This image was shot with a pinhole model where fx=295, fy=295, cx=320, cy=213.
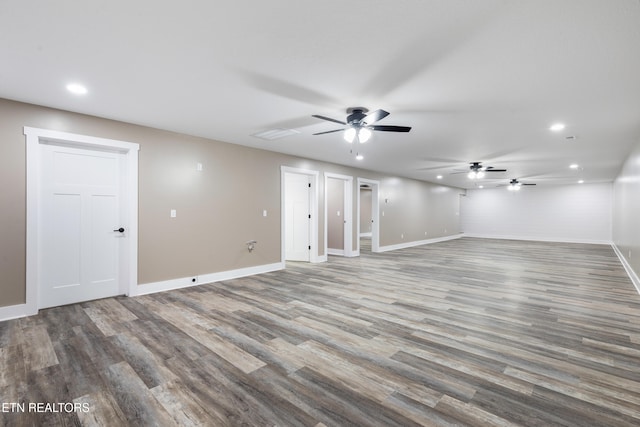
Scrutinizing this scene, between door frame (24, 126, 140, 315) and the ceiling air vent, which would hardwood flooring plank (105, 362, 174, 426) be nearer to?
door frame (24, 126, 140, 315)

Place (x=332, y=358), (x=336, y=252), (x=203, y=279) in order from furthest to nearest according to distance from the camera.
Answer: (x=336, y=252) < (x=203, y=279) < (x=332, y=358)

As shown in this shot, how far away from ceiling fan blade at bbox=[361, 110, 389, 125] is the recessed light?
3067 mm

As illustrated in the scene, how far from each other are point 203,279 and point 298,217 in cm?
296

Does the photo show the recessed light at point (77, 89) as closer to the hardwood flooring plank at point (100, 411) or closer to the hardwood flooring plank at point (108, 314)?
the hardwood flooring plank at point (108, 314)

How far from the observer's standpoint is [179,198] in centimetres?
486

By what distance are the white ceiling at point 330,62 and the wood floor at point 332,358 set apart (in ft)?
8.31

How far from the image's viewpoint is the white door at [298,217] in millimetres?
7320

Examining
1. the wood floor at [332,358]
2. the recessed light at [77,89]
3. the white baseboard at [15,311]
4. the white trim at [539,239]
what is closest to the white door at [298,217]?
the wood floor at [332,358]

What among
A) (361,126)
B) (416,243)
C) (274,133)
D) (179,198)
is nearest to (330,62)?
(361,126)

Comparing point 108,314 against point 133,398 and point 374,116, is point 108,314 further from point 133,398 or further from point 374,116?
point 374,116

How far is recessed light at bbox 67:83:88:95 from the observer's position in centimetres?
306

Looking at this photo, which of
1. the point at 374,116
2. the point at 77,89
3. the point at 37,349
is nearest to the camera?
the point at 37,349

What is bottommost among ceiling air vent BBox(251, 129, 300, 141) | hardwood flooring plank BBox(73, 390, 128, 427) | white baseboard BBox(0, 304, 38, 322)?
hardwood flooring plank BBox(73, 390, 128, 427)

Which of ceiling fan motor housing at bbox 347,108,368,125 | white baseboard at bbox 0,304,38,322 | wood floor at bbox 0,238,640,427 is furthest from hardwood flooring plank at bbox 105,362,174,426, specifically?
ceiling fan motor housing at bbox 347,108,368,125
